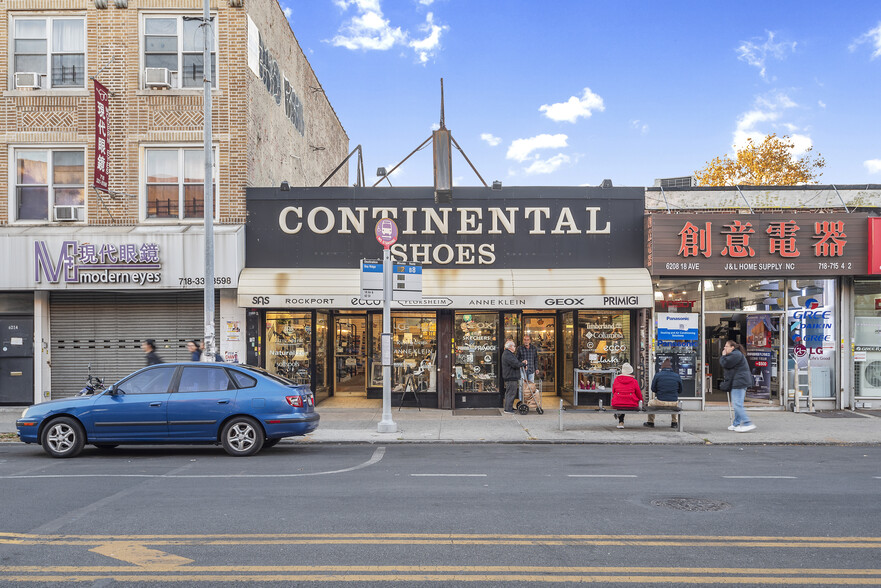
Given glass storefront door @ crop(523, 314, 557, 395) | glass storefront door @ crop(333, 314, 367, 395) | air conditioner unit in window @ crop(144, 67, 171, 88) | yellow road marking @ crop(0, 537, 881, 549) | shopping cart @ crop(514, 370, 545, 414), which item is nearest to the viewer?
yellow road marking @ crop(0, 537, 881, 549)

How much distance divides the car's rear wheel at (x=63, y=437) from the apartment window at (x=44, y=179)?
294 inches

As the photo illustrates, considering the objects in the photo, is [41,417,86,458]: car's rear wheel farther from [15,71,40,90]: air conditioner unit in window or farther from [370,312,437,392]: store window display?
[15,71,40,90]: air conditioner unit in window

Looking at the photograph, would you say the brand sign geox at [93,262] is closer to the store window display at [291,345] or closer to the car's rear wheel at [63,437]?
the store window display at [291,345]

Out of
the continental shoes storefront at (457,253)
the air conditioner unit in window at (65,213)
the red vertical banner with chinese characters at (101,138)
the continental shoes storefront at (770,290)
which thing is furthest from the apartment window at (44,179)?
the continental shoes storefront at (770,290)

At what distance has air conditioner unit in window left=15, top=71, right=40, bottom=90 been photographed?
15.9 meters

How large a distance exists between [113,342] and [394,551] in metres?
12.8

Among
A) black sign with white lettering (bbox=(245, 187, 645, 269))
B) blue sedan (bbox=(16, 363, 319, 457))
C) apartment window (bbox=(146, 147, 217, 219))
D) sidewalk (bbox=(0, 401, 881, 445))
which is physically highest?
apartment window (bbox=(146, 147, 217, 219))

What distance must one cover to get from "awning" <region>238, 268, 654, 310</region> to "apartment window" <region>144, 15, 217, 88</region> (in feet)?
16.1

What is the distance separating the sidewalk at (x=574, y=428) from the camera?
1219 cm

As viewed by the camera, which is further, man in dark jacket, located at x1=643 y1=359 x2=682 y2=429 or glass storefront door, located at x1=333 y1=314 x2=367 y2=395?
glass storefront door, located at x1=333 y1=314 x2=367 y2=395

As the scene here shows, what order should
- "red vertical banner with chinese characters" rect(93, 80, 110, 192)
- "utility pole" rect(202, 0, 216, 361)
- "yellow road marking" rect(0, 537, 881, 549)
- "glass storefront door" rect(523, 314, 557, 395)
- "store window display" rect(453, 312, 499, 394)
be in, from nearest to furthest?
"yellow road marking" rect(0, 537, 881, 549), "utility pole" rect(202, 0, 216, 361), "red vertical banner with chinese characters" rect(93, 80, 110, 192), "store window display" rect(453, 312, 499, 394), "glass storefront door" rect(523, 314, 557, 395)

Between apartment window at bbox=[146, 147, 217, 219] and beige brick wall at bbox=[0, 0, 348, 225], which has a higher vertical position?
beige brick wall at bbox=[0, 0, 348, 225]

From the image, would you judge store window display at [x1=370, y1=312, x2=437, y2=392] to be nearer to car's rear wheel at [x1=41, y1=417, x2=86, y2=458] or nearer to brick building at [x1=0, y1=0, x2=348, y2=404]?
brick building at [x1=0, y1=0, x2=348, y2=404]

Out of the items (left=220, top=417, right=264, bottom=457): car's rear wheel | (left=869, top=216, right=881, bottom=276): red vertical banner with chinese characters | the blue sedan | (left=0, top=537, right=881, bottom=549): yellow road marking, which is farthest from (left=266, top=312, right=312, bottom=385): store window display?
(left=869, top=216, right=881, bottom=276): red vertical banner with chinese characters
